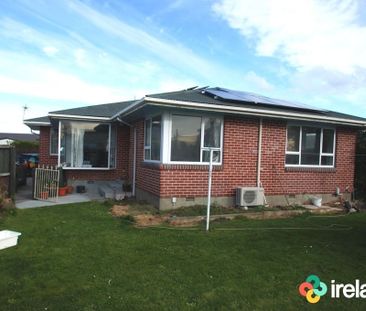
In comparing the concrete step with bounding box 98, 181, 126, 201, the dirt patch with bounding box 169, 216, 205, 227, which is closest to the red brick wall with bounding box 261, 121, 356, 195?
the dirt patch with bounding box 169, 216, 205, 227

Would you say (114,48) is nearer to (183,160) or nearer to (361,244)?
(183,160)

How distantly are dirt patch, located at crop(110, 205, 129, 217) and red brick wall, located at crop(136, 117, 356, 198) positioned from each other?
0.91 metres

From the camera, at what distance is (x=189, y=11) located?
1139 cm

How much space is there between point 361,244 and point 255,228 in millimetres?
2100

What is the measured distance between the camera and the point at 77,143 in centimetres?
1377

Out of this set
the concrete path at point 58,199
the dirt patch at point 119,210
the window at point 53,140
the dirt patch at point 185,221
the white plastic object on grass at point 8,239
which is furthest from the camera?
the window at point 53,140

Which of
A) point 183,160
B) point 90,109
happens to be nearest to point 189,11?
point 183,160

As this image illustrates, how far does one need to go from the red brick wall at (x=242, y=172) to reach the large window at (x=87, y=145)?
2565mm

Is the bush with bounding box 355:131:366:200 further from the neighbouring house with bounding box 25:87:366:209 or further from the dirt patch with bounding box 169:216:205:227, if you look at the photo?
the dirt patch with bounding box 169:216:205:227

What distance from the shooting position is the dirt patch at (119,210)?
9086 millimetres

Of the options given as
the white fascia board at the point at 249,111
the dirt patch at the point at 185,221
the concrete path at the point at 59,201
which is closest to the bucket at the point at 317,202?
the white fascia board at the point at 249,111

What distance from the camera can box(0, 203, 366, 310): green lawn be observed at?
4090 mm

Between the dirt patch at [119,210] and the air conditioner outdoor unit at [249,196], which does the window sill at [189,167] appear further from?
the dirt patch at [119,210]

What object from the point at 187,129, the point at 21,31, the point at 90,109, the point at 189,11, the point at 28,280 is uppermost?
the point at 189,11
